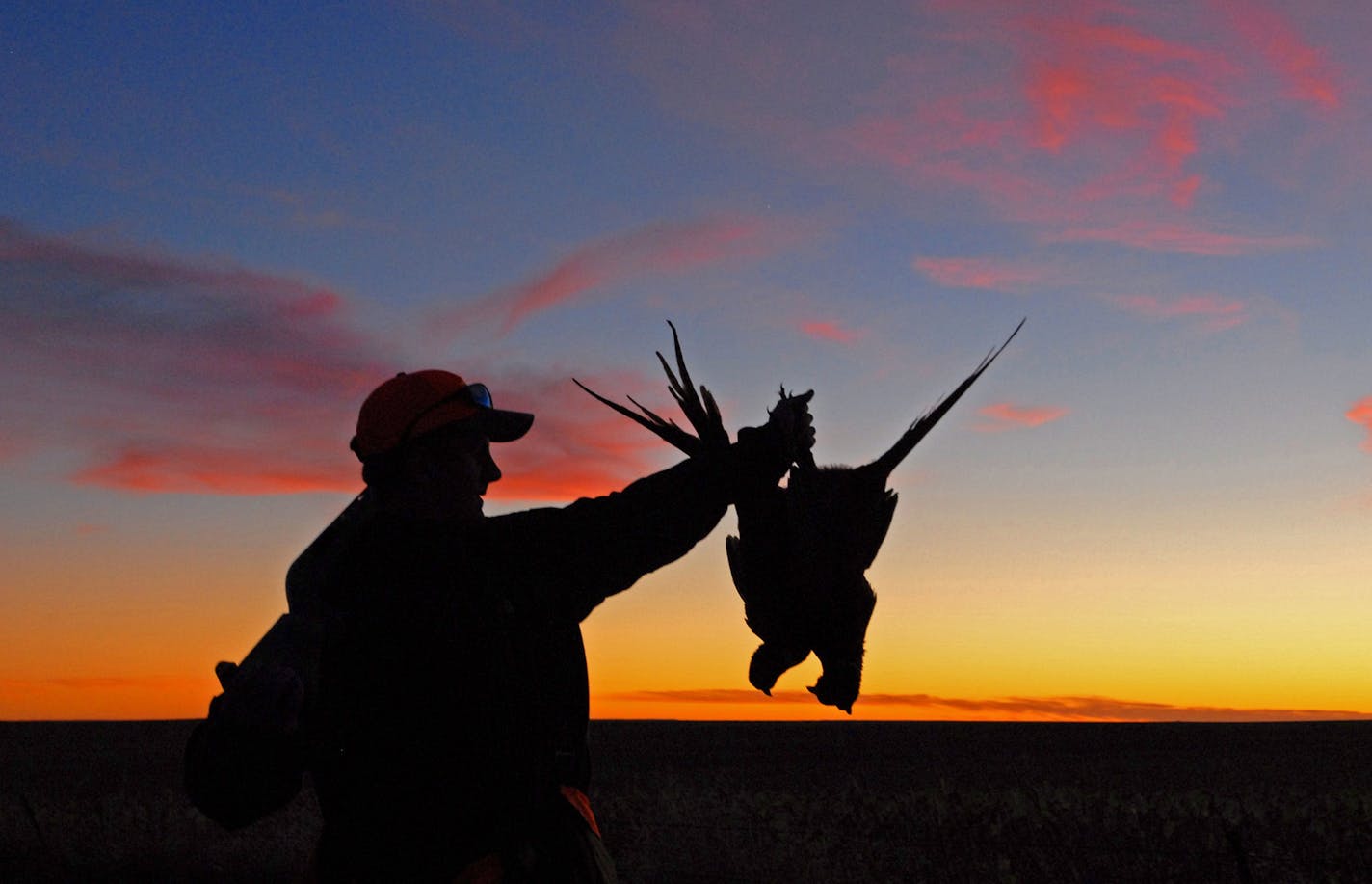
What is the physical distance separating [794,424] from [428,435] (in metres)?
0.79

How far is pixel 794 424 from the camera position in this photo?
311 cm

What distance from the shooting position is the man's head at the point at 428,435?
296 cm

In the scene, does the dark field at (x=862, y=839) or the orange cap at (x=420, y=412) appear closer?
the orange cap at (x=420, y=412)

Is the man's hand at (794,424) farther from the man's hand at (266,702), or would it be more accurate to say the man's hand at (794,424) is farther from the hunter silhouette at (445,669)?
the man's hand at (266,702)

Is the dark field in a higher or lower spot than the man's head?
lower

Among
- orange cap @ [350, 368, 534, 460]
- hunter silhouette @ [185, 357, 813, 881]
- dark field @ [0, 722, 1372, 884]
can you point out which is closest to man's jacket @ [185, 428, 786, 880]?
hunter silhouette @ [185, 357, 813, 881]

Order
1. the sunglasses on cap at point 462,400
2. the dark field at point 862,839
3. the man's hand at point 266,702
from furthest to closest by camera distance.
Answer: the dark field at point 862,839 < the sunglasses on cap at point 462,400 < the man's hand at point 266,702

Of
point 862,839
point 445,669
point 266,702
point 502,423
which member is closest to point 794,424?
point 502,423

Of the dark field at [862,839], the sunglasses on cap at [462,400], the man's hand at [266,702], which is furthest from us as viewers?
the dark field at [862,839]

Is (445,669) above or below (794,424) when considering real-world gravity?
below

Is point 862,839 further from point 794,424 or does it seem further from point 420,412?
point 420,412

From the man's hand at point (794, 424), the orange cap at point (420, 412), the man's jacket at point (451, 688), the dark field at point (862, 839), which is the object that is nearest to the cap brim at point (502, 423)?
the orange cap at point (420, 412)

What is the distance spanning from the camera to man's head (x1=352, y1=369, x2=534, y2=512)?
2.96 meters

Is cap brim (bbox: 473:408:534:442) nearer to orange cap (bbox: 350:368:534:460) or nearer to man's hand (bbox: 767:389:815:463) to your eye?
orange cap (bbox: 350:368:534:460)
